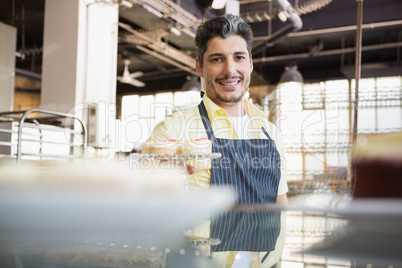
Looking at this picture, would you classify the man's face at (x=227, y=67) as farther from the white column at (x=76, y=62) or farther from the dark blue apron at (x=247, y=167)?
the white column at (x=76, y=62)

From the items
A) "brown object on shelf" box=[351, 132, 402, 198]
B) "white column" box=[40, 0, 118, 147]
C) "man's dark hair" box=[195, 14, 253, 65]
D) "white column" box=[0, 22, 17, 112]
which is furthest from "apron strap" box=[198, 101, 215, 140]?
"white column" box=[0, 22, 17, 112]

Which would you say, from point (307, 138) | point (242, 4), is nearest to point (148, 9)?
point (242, 4)

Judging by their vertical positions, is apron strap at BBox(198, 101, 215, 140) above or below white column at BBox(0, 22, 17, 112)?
below

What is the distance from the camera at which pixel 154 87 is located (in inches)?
374

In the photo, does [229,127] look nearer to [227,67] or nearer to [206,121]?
[206,121]

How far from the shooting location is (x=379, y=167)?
311 mm

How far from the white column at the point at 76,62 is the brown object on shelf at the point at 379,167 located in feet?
12.1

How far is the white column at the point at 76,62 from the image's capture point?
13.2 feet

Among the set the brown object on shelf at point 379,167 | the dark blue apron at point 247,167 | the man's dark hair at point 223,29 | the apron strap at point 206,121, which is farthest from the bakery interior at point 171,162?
the man's dark hair at point 223,29

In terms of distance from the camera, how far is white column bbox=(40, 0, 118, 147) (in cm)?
403

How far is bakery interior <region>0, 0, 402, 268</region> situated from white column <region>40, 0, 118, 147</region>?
0.01 m

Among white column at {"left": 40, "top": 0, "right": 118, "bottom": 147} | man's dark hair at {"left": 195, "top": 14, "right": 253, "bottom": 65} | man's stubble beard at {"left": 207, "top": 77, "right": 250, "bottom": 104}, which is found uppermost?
white column at {"left": 40, "top": 0, "right": 118, "bottom": 147}

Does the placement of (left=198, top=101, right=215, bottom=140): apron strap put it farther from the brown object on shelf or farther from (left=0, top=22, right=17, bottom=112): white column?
(left=0, top=22, right=17, bottom=112): white column

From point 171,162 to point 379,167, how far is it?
15.1 inches
